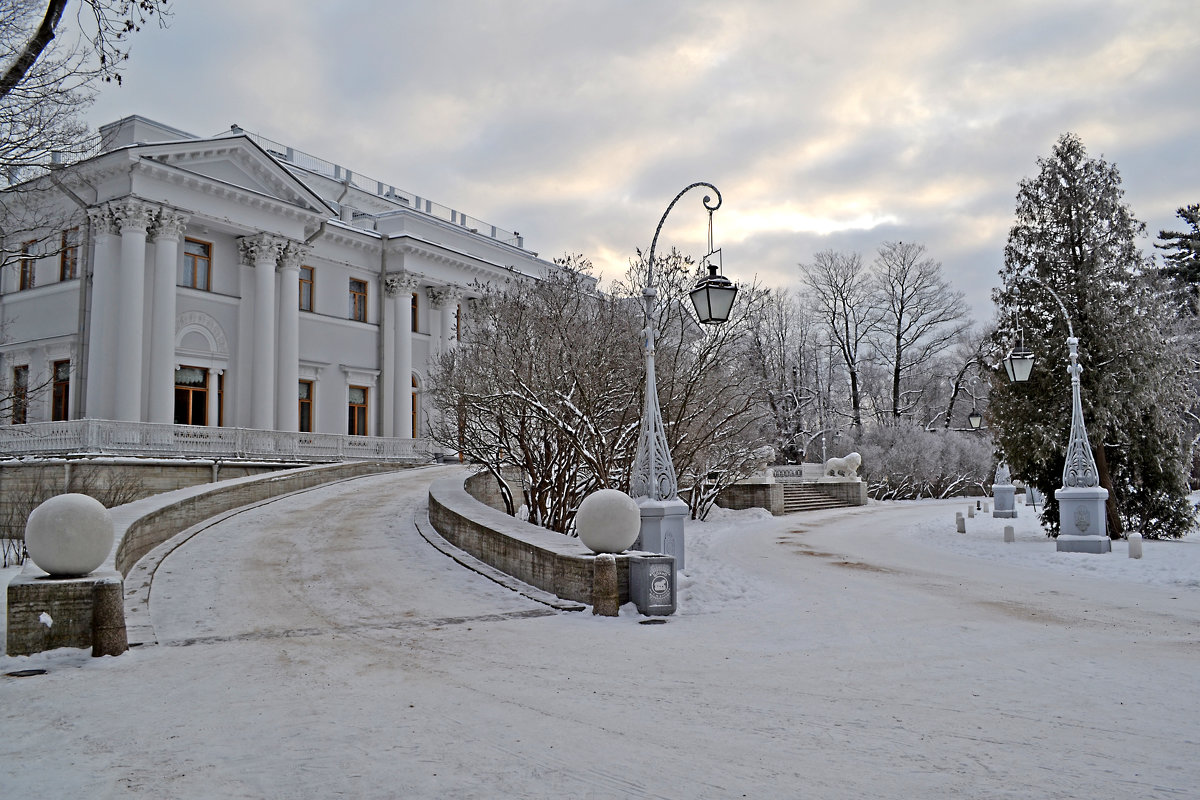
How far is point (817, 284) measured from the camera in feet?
176

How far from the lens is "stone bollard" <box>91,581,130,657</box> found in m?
7.05

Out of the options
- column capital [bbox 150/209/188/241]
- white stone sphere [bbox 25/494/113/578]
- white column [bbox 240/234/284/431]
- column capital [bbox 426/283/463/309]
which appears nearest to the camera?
white stone sphere [bbox 25/494/113/578]

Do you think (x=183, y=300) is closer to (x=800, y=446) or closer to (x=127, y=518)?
(x=127, y=518)

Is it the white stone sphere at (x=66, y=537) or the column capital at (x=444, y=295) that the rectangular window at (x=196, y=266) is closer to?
the column capital at (x=444, y=295)

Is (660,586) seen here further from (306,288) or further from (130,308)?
(306,288)

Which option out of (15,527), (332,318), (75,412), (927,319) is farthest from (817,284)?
(15,527)

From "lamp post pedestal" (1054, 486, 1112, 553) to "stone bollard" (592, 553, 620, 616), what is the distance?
11.4 metres

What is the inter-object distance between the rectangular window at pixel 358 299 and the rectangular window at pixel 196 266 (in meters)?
6.59

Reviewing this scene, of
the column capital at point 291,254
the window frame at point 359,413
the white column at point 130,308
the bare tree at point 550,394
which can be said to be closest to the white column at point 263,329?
the column capital at point 291,254

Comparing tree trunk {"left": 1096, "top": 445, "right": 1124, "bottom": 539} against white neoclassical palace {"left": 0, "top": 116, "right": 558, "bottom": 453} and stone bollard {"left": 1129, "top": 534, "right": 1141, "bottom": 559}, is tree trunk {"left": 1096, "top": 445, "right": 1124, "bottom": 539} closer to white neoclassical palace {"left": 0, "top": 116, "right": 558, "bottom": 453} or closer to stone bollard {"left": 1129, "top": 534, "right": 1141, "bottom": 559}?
stone bollard {"left": 1129, "top": 534, "right": 1141, "bottom": 559}

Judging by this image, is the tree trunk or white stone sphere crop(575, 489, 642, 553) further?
the tree trunk

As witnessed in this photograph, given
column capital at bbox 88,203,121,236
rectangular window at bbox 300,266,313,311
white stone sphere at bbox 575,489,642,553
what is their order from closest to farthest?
white stone sphere at bbox 575,489,642,553 < column capital at bbox 88,203,121,236 < rectangular window at bbox 300,266,313,311

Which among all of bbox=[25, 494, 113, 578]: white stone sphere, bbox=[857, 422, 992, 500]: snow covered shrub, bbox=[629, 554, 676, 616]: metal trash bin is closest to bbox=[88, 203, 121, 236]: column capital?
bbox=[25, 494, 113, 578]: white stone sphere

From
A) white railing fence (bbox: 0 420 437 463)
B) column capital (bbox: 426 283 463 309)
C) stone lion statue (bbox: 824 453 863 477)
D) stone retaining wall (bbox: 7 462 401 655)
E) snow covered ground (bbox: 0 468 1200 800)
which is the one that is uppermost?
column capital (bbox: 426 283 463 309)
